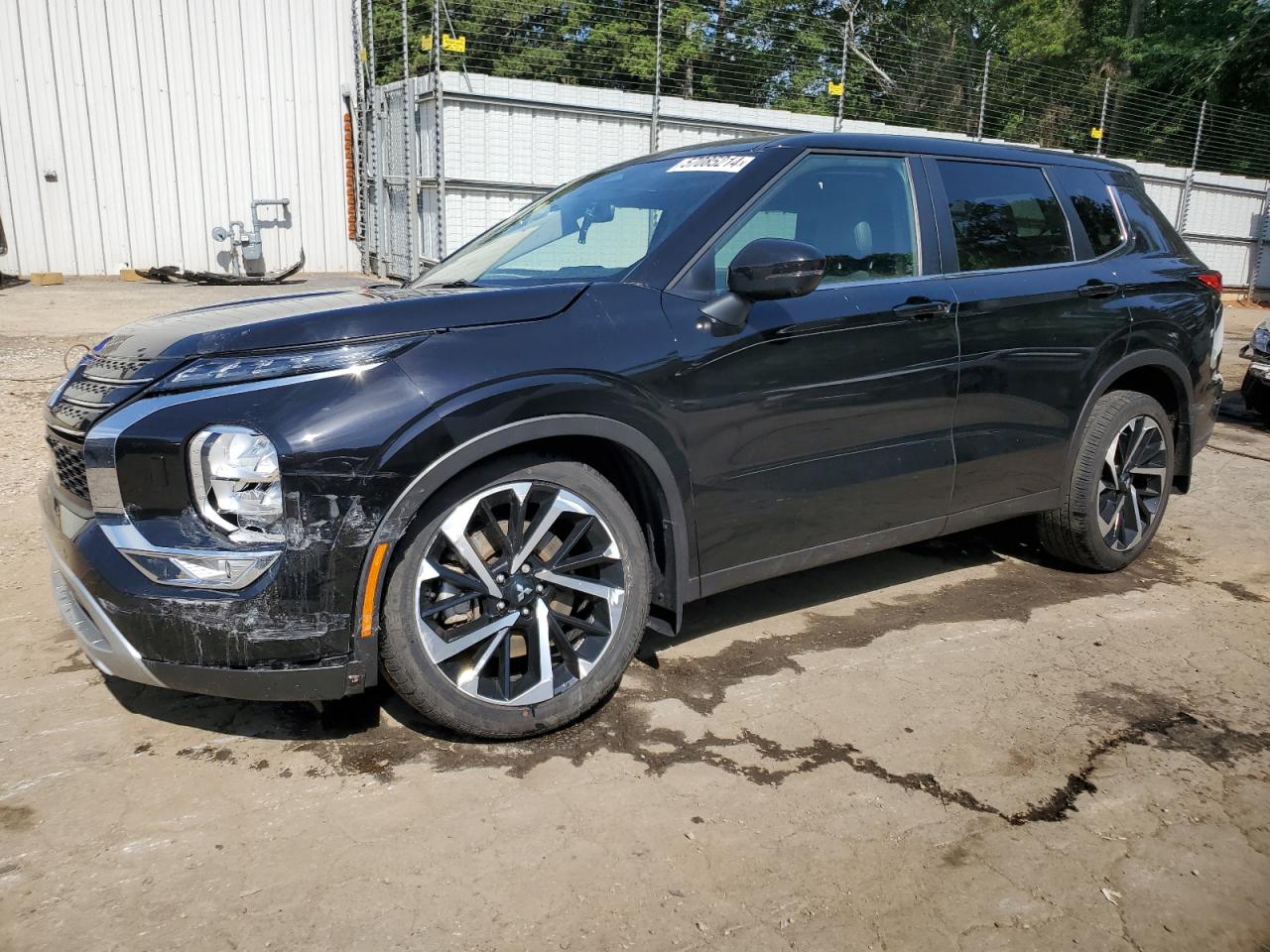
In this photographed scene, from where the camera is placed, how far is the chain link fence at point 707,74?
45.7 feet

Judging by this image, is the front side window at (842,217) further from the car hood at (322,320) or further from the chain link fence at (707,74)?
the chain link fence at (707,74)

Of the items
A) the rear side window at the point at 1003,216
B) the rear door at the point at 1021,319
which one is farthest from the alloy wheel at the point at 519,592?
the rear side window at the point at 1003,216

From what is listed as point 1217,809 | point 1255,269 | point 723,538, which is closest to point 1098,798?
point 1217,809

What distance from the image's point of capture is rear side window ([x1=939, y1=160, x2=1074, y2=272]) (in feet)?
12.9

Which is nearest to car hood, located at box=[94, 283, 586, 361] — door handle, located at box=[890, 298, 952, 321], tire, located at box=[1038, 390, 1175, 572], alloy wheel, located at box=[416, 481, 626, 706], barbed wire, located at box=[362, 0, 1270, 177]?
alloy wheel, located at box=[416, 481, 626, 706]

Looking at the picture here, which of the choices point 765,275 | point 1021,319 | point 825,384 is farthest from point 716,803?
point 1021,319

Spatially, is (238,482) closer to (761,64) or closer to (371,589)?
(371,589)

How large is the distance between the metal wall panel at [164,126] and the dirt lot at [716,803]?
44.4ft

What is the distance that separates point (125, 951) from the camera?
2.10 m

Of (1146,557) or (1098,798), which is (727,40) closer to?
(1146,557)

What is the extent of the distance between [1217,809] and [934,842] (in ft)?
2.81

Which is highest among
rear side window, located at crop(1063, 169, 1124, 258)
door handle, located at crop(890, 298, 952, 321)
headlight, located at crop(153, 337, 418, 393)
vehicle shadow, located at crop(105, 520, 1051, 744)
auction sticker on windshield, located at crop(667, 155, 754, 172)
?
auction sticker on windshield, located at crop(667, 155, 754, 172)

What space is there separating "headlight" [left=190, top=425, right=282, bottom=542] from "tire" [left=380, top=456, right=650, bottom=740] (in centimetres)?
37

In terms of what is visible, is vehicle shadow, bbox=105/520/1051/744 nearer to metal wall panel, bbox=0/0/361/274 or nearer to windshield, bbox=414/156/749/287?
windshield, bbox=414/156/749/287
